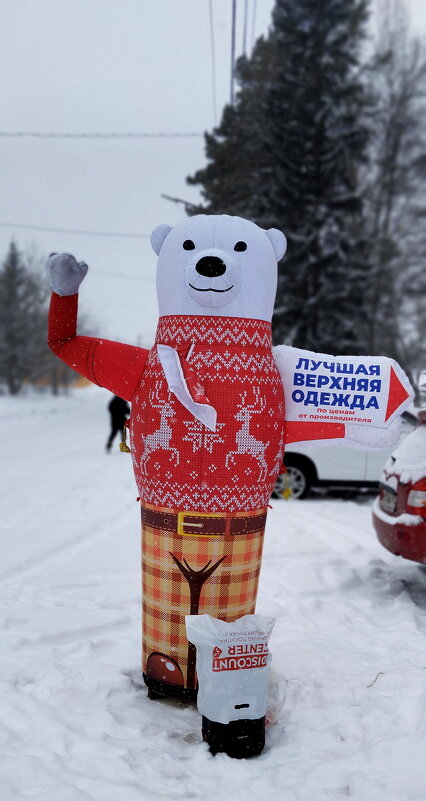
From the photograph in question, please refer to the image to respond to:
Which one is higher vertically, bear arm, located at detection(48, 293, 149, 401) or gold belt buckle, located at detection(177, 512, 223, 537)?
bear arm, located at detection(48, 293, 149, 401)

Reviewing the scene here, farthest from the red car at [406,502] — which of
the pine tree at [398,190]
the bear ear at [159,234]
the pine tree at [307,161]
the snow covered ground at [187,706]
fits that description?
the pine tree at [398,190]

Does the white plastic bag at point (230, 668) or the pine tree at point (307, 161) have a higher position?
the pine tree at point (307, 161)

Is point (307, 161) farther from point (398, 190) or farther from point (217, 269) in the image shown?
point (217, 269)

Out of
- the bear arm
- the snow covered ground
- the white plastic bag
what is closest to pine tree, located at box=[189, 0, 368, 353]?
the snow covered ground

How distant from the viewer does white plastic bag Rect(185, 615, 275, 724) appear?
2977 mm

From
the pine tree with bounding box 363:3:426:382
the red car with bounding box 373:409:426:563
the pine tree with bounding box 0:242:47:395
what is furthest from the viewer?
the pine tree with bounding box 0:242:47:395

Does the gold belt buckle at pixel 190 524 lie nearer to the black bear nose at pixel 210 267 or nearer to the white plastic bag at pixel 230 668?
the white plastic bag at pixel 230 668

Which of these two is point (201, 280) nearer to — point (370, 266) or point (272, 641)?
point (272, 641)

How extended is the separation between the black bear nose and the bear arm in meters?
0.61

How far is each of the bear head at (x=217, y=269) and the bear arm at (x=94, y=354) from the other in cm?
33

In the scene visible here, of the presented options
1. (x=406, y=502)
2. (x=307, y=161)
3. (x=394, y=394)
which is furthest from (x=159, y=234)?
(x=307, y=161)

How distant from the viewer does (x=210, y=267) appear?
3285 millimetres

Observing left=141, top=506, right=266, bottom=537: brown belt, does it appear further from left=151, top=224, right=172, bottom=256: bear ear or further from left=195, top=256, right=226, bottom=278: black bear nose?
left=151, top=224, right=172, bottom=256: bear ear

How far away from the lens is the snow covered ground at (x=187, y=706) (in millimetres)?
2793
